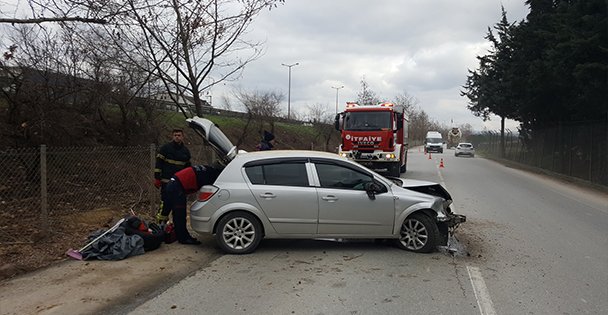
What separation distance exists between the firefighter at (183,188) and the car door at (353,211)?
5.81 feet

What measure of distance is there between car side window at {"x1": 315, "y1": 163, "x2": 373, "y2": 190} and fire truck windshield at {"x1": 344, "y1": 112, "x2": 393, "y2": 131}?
35.6ft

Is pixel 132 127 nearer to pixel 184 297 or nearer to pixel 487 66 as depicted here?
pixel 184 297

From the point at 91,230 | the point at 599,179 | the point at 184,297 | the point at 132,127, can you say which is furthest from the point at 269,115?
the point at 184,297

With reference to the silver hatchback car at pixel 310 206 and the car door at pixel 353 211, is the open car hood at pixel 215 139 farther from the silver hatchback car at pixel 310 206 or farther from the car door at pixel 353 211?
the car door at pixel 353 211

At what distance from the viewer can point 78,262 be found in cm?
632

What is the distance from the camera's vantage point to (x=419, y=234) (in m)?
7.00

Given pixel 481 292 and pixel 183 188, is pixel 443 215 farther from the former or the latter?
pixel 183 188

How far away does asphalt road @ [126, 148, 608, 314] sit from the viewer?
4.84m

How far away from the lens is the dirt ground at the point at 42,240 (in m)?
6.12

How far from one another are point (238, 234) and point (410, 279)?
8.26 feet

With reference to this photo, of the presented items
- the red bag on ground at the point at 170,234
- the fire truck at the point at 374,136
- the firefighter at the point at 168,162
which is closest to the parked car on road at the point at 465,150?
the fire truck at the point at 374,136

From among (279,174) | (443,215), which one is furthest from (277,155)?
(443,215)

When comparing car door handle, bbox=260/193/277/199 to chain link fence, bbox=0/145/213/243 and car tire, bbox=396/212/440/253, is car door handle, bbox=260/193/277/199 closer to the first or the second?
car tire, bbox=396/212/440/253

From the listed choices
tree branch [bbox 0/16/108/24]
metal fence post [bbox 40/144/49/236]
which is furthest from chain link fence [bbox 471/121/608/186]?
metal fence post [bbox 40/144/49/236]
